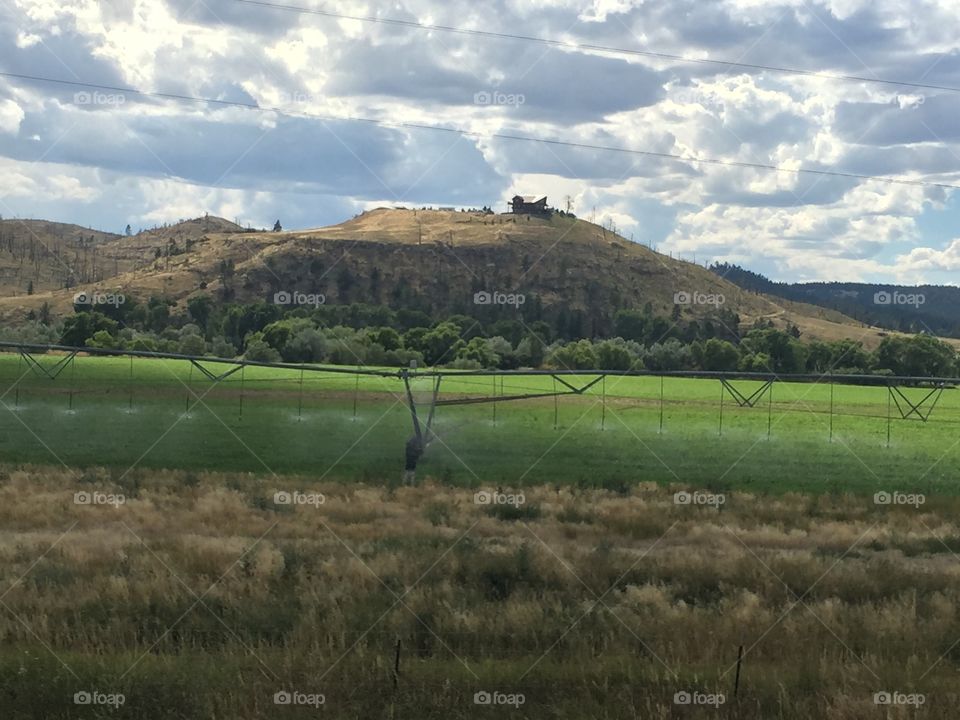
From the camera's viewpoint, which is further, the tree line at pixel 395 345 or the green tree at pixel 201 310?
the green tree at pixel 201 310

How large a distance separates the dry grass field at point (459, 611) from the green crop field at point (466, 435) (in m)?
11.3

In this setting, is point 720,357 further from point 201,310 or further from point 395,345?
point 201,310

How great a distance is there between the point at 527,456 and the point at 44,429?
26399 mm

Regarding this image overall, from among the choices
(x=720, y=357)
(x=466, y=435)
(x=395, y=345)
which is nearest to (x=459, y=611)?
(x=466, y=435)

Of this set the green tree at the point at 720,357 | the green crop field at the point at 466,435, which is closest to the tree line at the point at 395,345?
the green tree at the point at 720,357

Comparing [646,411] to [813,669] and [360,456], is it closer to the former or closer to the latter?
[360,456]

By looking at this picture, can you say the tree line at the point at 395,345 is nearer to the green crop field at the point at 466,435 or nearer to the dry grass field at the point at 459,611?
the green crop field at the point at 466,435

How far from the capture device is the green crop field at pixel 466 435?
40500 millimetres

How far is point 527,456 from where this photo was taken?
4644 centimetres

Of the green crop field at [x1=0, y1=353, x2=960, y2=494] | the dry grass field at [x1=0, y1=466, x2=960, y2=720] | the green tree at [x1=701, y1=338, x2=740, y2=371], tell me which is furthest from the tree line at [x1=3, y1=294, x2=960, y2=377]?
the dry grass field at [x1=0, y1=466, x2=960, y2=720]

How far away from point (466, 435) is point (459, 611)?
3535 centimetres

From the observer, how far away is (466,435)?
50.6 metres

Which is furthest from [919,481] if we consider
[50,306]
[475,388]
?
[50,306]

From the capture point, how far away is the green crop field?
40.5 m
